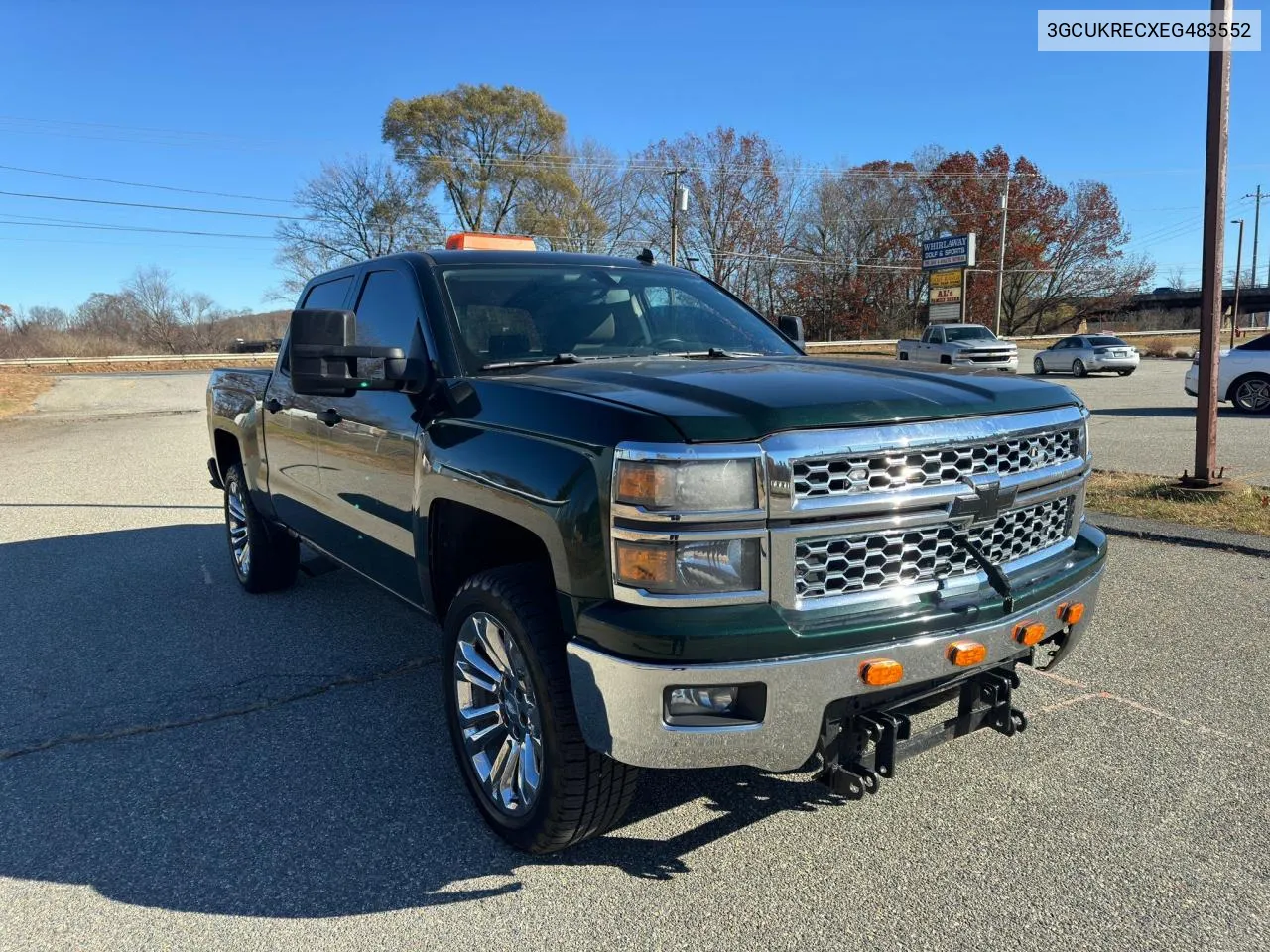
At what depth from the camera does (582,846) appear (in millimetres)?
2900

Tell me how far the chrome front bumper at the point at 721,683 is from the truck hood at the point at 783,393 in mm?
595

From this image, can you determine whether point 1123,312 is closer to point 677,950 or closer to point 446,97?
point 446,97

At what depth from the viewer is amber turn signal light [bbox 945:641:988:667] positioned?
2465 millimetres

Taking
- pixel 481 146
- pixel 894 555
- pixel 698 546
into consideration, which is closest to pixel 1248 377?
pixel 894 555

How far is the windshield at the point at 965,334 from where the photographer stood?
103 feet

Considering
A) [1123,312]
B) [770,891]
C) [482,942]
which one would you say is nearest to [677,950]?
[770,891]

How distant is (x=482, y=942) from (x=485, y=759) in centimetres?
63

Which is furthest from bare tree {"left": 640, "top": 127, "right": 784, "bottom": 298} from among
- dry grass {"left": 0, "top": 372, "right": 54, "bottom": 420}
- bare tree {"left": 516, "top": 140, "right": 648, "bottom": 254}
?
dry grass {"left": 0, "top": 372, "right": 54, "bottom": 420}

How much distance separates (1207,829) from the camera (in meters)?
2.87

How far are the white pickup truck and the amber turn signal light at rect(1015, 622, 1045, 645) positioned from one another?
26866 mm

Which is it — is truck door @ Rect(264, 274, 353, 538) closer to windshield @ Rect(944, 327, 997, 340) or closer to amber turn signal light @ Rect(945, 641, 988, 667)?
amber turn signal light @ Rect(945, 641, 988, 667)

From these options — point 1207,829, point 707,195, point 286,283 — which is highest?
point 707,195

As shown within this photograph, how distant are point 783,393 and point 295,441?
3.03m

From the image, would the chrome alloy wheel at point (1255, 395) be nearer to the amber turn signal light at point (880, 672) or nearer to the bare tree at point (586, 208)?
the amber turn signal light at point (880, 672)
